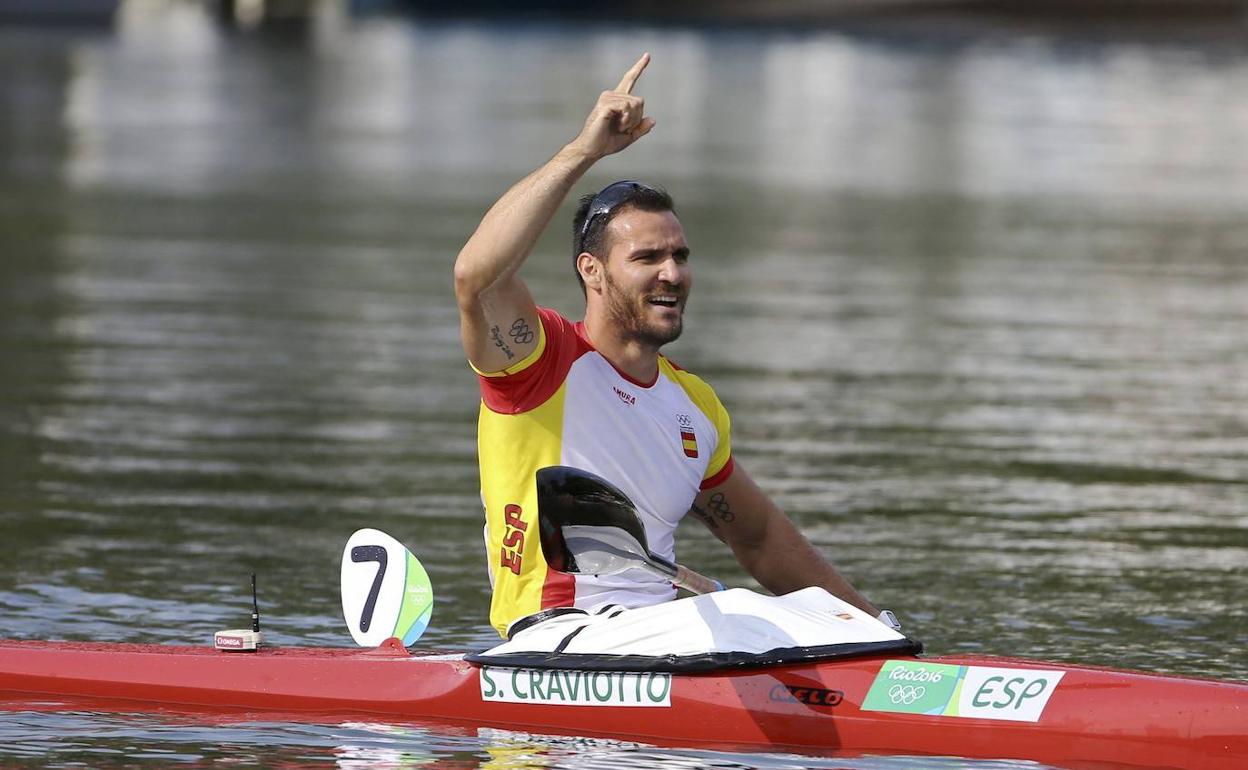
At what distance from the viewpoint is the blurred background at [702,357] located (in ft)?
36.9

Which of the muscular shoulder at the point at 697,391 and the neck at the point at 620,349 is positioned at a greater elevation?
the neck at the point at 620,349

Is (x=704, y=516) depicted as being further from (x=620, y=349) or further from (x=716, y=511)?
(x=620, y=349)

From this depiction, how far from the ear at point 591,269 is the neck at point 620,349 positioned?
0.12 meters

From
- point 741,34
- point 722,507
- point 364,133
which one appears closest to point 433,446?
point 722,507

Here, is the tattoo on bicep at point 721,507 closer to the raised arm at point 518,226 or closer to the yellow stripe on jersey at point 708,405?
the yellow stripe on jersey at point 708,405

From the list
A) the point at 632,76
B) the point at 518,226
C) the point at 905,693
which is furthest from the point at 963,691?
the point at 632,76

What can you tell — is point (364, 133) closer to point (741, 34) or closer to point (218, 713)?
point (218, 713)

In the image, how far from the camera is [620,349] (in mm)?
8078

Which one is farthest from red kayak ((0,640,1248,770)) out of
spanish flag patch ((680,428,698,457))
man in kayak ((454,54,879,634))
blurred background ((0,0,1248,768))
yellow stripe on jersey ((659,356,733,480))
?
yellow stripe on jersey ((659,356,733,480))

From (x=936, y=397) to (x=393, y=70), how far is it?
4901 cm

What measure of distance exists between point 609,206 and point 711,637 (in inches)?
56.7

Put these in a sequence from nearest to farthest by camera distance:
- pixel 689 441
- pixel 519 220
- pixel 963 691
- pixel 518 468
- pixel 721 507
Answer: pixel 519 220 → pixel 963 691 → pixel 518 468 → pixel 689 441 → pixel 721 507

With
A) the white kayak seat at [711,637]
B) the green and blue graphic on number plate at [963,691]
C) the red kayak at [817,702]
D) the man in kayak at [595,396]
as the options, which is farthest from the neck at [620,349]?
the green and blue graphic on number plate at [963,691]

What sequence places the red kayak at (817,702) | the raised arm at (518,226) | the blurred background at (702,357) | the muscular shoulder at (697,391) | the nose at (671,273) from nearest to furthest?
the raised arm at (518,226) → the red kayak at (817,702) → the nose at (671,273) → the muscular shoulder at (697,391) → the blurred background at (702,357)
